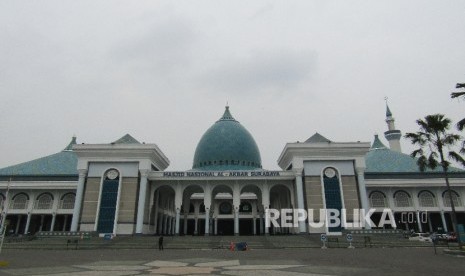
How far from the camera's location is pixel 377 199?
5359cm

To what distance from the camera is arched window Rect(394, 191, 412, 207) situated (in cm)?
5319

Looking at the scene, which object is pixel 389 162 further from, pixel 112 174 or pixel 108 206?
pixel 108 206

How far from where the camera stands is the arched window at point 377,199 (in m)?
53.2

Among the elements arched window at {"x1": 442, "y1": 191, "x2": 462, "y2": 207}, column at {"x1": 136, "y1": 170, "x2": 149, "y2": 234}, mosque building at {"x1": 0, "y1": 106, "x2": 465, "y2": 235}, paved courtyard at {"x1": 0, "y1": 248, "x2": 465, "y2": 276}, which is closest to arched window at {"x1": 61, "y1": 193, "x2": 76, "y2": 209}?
mosque building at {"x1": 0, "y1": 106, "x2": 465, "y2": 235}

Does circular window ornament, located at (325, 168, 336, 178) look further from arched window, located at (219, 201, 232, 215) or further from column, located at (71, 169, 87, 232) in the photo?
column, located at (71, 169, 87, 232)

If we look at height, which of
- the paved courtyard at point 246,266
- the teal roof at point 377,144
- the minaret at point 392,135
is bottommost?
the paved courtyard at point 246,266

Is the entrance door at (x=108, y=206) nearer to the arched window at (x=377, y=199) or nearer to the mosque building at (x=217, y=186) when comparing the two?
the mosque building at (x=217, y=186)

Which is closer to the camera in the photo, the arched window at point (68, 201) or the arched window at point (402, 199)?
the arched window at point (402, 199)

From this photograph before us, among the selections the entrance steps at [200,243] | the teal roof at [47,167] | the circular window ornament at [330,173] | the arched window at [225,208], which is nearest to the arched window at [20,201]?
the teal roof at [47,167]

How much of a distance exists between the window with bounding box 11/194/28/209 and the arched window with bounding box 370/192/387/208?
5560cm

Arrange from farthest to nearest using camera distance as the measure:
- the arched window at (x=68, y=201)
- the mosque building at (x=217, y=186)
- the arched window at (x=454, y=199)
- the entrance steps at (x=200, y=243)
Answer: the arched window at (x=68, y=201) → the arched window at (x=454, y=199) → the mosque building at (x=217, y=186) → the entrance steps at (x=200, y=243)

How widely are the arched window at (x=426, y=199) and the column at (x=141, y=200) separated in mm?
42336

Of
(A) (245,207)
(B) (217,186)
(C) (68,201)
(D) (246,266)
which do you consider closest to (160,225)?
(B) (217,186)

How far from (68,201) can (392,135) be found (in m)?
64.8
